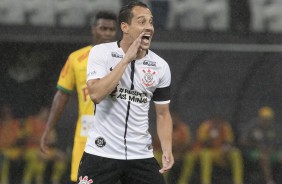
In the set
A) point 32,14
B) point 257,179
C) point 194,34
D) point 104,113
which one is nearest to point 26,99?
point 32,14

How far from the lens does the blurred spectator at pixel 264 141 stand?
35.3 ft

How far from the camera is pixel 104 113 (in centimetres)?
498

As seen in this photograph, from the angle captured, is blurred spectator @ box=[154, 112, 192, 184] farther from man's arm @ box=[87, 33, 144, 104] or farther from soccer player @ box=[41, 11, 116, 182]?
man's arm @ box=[87, 33, 144, 104]

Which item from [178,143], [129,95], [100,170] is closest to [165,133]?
[129,95]

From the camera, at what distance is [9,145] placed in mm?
10836

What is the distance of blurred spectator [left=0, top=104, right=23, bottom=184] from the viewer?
10.7 metres

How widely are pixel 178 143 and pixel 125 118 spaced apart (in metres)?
5.74

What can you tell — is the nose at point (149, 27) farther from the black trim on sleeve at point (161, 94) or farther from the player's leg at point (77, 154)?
the player's leg at point (77, 154)

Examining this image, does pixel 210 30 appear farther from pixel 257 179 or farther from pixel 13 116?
pixel 13 116

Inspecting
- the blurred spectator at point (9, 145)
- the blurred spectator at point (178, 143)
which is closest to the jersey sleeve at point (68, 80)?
the blurred spectator at point (178, 143)

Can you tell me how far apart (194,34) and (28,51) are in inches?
73.6

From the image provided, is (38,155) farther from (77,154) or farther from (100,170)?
(100,170)

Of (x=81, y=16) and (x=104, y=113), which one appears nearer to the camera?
(x=104, y=113)

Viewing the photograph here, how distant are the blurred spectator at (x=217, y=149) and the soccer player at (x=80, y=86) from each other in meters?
4.54
